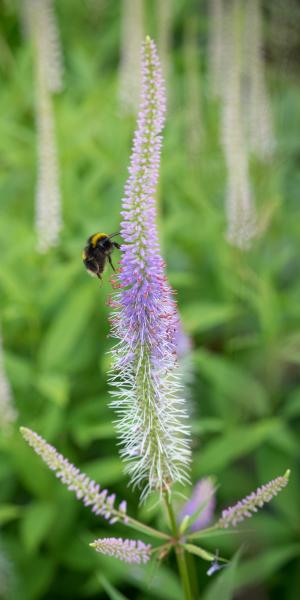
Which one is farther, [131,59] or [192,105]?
[131,59]

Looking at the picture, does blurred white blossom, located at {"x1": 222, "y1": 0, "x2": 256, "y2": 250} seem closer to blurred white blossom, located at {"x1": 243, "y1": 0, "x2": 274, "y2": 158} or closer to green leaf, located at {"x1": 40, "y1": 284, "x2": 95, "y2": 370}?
blurred white blossom, located at {"x1": 243, "y1": 0, "x2": 274, "y2": 158}

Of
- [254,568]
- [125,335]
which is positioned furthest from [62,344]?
[125,335]

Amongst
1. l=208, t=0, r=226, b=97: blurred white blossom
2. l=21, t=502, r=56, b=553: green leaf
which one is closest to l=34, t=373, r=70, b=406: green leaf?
l=21, t=502, r=56, b=553: green leaf

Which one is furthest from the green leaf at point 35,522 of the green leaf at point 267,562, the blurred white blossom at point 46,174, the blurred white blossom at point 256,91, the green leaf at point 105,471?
the blurred white blossom at point 256,91

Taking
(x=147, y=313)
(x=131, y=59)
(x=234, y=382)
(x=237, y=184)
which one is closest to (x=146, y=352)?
(x=147, y=313)

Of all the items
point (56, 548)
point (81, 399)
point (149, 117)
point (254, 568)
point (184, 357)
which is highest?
point (81, 399)

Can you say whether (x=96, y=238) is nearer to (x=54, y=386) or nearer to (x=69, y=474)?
(x=69, y=474)

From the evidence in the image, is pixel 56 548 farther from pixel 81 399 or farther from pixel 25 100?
pixel 25 100
